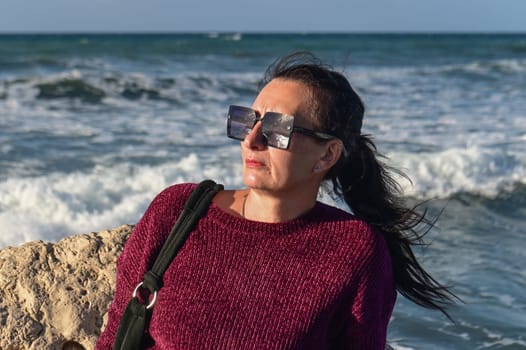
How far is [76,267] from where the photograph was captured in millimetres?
2920

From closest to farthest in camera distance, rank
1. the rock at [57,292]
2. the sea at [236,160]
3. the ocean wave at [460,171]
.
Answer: the rock at [57,292]
the sea at [236,160]
the ocean wave at [460,171]

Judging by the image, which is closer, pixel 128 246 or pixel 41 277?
pixel 128 246

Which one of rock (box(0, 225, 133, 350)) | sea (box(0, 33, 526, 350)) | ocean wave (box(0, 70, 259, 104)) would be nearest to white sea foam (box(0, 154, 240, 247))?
sea (box(0, 33, 526, 350))

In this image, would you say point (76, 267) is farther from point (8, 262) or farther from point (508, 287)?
point (508, 287)

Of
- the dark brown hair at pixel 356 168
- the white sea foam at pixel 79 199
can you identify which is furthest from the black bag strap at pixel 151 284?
the white sea foam at pixel 79 199

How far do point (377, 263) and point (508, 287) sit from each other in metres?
3.17

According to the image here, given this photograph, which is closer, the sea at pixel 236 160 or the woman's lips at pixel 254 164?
the woman's lips at pixel 254 164

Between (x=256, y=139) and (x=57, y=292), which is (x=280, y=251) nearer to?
(x=256, y=139)

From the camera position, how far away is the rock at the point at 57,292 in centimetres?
280

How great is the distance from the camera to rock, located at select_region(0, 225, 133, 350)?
9.18 feet

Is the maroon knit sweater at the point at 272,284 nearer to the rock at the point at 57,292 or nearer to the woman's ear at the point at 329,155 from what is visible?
the woman's ear at the point at 329,155

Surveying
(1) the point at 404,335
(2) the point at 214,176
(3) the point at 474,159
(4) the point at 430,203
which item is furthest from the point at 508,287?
(3) the point at 474,159

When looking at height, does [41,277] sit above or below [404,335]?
above

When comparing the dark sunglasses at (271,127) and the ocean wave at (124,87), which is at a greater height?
the dark sunglasses at (271,127)
